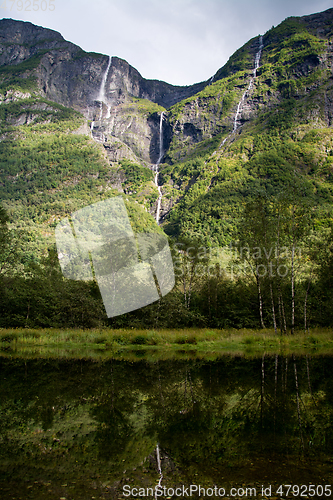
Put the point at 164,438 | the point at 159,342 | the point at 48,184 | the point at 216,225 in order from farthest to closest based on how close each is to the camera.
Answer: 1. the point at 48,184
2. the point at 216,225
3. the point at 159,342
4. the point at 164,438

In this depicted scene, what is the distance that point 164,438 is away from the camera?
15.5 feet

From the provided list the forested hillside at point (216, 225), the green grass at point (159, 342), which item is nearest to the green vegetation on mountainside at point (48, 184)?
the forested hillside at point (216, 225)

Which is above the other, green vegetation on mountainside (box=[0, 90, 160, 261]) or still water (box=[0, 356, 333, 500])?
green vegetation on mountainside (box=[0, 90, 160, 261])

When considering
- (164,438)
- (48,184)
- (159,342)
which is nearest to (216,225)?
(48,184)

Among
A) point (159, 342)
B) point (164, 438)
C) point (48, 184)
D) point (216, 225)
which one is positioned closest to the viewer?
point (164, 438)

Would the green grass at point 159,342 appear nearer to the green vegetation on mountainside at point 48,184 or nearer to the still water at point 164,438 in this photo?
the still water at point 164,438

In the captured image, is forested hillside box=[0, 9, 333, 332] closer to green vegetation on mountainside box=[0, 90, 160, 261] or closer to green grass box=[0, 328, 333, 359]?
green vegetation on mountainside box=[0, 90, 160, 261]

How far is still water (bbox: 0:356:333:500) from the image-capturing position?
137 inches

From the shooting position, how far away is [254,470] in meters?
3.77

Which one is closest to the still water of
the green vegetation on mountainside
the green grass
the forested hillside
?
the green grass

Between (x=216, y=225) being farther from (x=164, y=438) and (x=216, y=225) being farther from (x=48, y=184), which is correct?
(x=164, y=438)

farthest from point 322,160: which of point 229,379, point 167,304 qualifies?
point 229,379

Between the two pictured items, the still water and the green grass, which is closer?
the still water

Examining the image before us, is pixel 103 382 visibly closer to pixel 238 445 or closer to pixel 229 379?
Result: pixel 229 379
